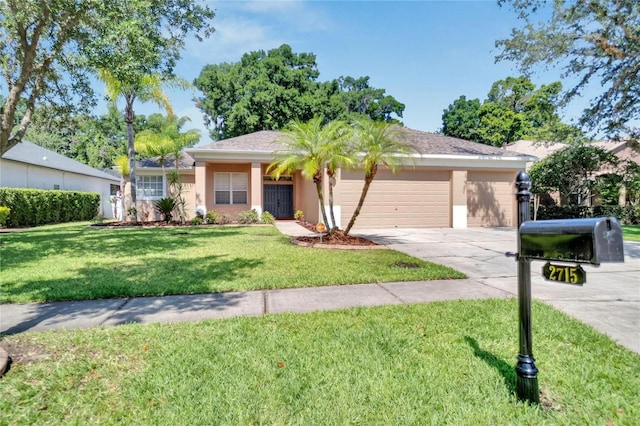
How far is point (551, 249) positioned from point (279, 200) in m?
18.1

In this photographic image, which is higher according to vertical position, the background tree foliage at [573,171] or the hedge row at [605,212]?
the background tree foliage at [573,171]

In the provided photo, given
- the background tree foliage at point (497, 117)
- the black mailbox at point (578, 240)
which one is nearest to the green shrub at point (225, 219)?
the black mailbox at point (578, 240)

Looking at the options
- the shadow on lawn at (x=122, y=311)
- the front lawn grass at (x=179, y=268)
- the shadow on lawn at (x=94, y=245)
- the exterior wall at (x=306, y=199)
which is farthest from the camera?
the exterior wall at (x=306, y=199)

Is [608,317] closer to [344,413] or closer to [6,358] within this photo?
[344,413]

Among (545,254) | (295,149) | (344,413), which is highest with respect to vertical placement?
(295,149)

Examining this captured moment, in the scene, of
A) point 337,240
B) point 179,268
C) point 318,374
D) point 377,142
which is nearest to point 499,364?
point 318,374

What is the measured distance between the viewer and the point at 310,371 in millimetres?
2768

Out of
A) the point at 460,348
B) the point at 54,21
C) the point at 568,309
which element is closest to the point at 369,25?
the point at 54,21

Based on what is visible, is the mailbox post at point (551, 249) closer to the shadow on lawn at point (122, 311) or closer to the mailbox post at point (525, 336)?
the mailbox post at point (525, 336)

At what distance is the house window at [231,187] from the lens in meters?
18.4

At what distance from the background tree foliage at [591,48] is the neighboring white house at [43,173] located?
76.4 ft

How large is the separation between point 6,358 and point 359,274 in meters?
4.56

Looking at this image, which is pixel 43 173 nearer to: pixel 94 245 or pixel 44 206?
pixel 44 206

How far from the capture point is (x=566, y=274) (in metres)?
1.91
